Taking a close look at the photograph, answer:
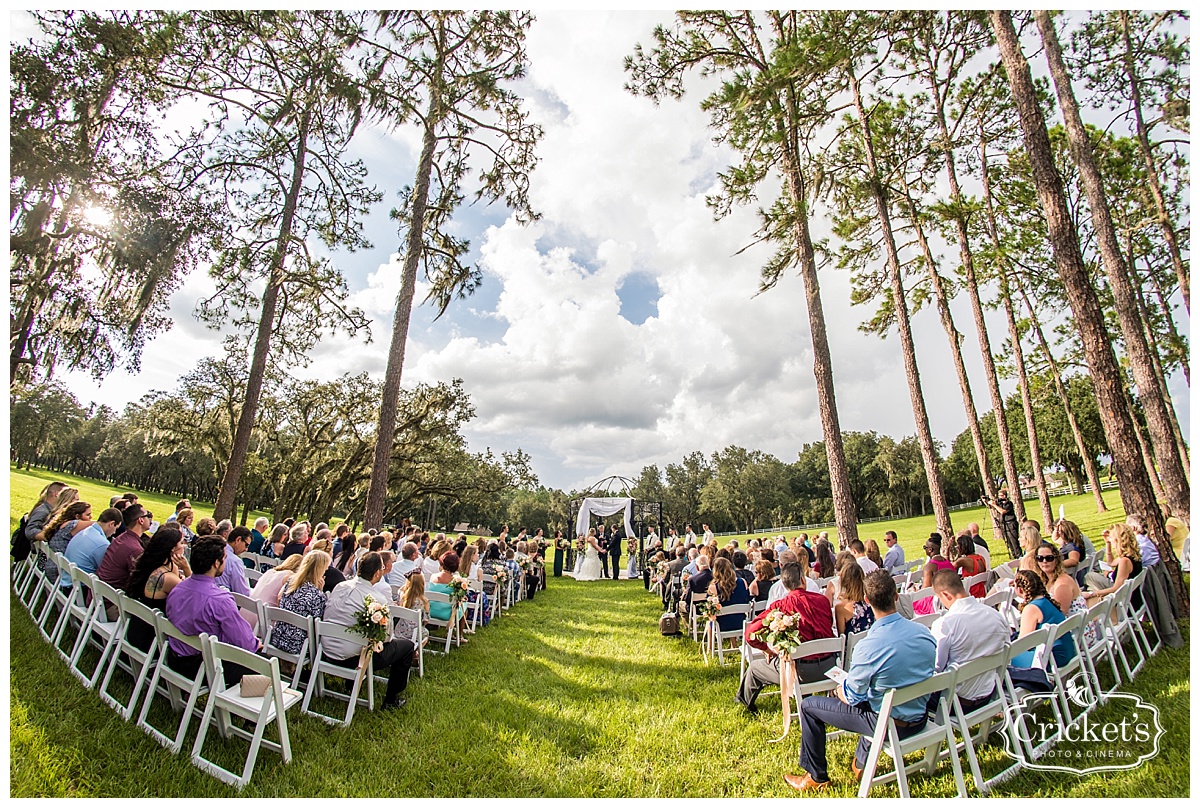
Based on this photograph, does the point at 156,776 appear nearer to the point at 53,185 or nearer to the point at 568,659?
the point at 568,659

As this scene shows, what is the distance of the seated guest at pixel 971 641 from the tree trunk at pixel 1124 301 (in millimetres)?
4504

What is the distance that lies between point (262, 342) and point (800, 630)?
37.8 ft

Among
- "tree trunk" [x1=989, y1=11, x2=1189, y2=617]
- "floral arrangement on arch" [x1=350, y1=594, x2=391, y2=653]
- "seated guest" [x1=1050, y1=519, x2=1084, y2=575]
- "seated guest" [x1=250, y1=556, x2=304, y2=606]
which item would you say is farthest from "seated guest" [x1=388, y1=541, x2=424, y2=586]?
"tree trunk" [x1=989, y1=11, x2=1189, y2=617]

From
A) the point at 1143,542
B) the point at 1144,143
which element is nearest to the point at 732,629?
the point at 1143,542

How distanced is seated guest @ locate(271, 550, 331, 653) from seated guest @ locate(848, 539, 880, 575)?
6.33m

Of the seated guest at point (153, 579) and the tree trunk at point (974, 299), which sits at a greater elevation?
the tree trunk at point (974, 299)

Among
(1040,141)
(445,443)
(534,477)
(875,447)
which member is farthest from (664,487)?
(1040,141)

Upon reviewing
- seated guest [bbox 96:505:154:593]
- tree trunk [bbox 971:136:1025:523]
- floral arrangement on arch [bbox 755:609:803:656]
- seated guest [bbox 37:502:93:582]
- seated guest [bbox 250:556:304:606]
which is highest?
tree trunk [bbox 971:136:1025:523]

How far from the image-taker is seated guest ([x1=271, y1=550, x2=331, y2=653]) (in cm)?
435

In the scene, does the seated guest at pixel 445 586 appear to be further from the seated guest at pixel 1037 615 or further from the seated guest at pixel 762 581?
the seated guest at pixel 1037 615

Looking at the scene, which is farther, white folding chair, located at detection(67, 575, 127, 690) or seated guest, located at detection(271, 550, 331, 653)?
seated guest, located at detection(271, 550, 331, 653)

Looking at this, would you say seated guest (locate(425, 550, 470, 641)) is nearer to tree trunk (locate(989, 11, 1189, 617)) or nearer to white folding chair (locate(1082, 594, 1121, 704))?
white folding chair (locate(1082, 594, 1121, 704))

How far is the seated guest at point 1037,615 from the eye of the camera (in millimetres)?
3789

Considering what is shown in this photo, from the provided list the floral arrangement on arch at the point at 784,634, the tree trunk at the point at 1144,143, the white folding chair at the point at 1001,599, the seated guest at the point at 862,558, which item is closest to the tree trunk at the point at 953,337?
the tree trunk at the point at 1144,143
